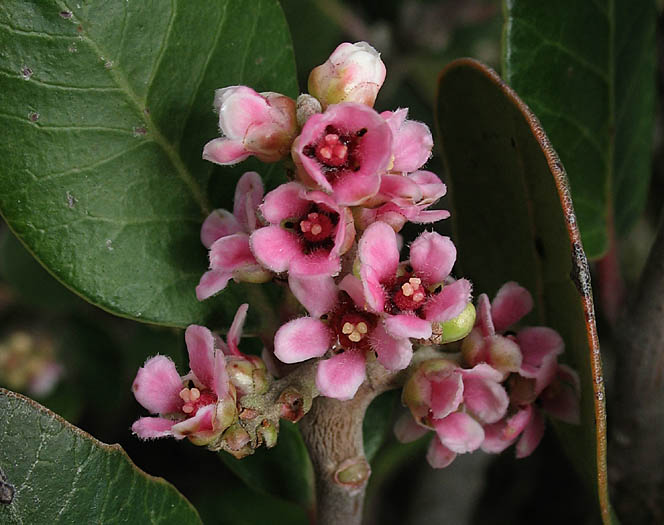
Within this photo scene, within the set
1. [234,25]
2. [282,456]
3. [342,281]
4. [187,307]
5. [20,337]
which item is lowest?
[20,337]

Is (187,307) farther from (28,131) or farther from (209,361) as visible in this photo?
(28,131)

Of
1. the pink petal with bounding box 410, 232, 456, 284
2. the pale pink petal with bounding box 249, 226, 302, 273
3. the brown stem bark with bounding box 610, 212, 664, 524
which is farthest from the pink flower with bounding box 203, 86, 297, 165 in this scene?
the brown stem bark with bounding box 610, 212, 664, 524

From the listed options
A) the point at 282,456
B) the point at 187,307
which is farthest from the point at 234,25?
the point at 282,456

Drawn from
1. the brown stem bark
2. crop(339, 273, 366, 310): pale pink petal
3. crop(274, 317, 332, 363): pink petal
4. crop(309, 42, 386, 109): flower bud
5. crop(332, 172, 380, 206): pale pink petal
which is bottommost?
the brown stem bark

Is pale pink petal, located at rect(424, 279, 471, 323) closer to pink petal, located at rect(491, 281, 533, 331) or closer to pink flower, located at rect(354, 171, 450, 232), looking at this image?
pink flower, located at rect(354, 171, 450, 232)

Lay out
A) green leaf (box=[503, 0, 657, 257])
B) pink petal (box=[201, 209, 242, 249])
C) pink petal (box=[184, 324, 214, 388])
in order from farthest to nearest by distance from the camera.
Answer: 1. green leaf (box=[503, 0, 657, 257])
2. pink petal (box=[201, 209, 242, 249])
3. pink petal (box=[184, 324, 214, 388])

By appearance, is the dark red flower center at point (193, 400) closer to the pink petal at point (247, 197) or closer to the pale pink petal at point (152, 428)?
the pale pink petal at point (152, 428)

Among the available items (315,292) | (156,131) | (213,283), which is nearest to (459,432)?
(315,292)
